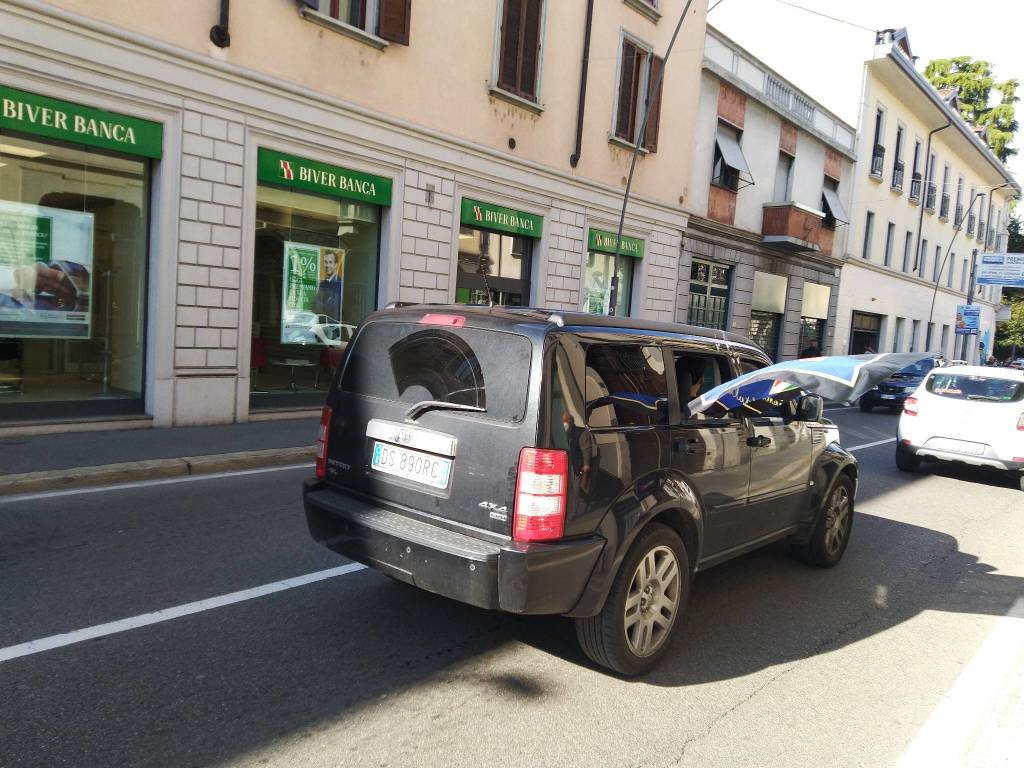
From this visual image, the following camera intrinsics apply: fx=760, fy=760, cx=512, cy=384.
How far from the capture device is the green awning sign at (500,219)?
13914 millimetres

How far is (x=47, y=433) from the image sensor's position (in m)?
8.73

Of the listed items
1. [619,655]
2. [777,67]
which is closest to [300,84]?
[619,655]

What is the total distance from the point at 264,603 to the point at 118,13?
26.9 feet

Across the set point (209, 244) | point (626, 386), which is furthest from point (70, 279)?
point (626, 386)

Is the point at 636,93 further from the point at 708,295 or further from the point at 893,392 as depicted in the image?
the point at 893,392

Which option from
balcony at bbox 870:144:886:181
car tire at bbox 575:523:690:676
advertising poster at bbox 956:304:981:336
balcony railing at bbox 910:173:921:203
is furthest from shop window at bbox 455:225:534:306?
advertising poster at bbox 956:304:981:336

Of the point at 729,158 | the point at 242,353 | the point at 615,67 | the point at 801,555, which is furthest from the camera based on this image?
the point at 729,158

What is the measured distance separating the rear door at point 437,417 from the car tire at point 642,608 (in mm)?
653

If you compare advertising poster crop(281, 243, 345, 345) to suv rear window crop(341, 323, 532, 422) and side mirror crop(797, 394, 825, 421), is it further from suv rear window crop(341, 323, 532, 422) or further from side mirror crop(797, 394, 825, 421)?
side mirror crop(797, 394, 825, 421)

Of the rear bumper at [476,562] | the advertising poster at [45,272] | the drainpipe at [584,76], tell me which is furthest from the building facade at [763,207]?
the rear bumper at [476,562]

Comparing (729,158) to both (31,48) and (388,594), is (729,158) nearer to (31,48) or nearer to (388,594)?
(31,48)

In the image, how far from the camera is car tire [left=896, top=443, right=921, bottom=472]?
33.7ft

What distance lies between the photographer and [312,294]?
1202cm

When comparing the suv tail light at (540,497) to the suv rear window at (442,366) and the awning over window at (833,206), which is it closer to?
the suv rear window at (442,366)
